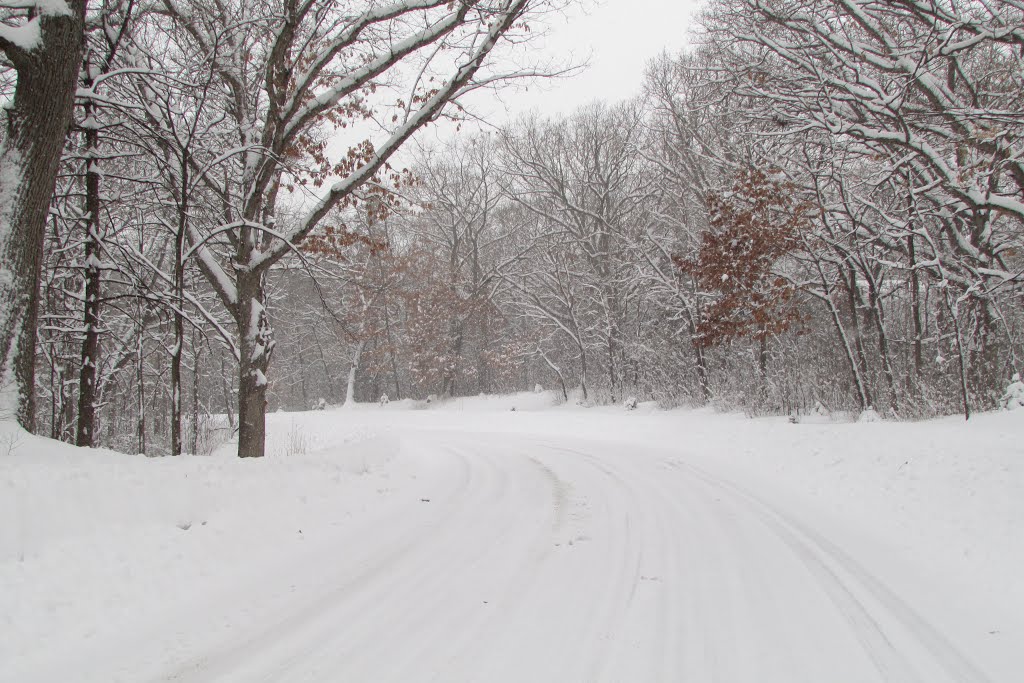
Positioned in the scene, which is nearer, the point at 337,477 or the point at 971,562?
the point at 971,562

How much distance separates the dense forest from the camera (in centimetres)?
819

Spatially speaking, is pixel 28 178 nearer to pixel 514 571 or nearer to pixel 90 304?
pixel 90 304

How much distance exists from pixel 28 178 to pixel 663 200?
22050mm

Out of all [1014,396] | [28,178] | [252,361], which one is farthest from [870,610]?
[252,361]

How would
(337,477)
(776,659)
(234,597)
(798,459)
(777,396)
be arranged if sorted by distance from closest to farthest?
(776,659), (234,597), (337,477), (798,459), (777,396)

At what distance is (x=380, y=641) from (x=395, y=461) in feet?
22.3

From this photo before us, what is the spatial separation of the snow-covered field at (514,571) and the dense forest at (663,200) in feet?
8.34

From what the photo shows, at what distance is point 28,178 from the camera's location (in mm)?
5711

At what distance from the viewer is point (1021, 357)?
12289 mm

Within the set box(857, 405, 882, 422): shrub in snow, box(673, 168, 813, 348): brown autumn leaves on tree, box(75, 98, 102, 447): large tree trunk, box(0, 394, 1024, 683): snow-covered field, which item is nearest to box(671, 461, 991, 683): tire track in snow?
box(0, 394, 1024, 683): snow-covered field

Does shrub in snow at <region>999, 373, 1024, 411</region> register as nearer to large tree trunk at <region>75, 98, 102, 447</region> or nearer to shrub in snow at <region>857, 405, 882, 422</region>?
shrub in snow at <region>857, 405, 882, 422</region>

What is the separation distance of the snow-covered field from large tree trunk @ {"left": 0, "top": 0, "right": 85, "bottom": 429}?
78 centimetres

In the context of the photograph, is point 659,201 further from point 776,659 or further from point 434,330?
point 776,659

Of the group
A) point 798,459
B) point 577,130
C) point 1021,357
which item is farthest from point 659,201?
point 798,459
